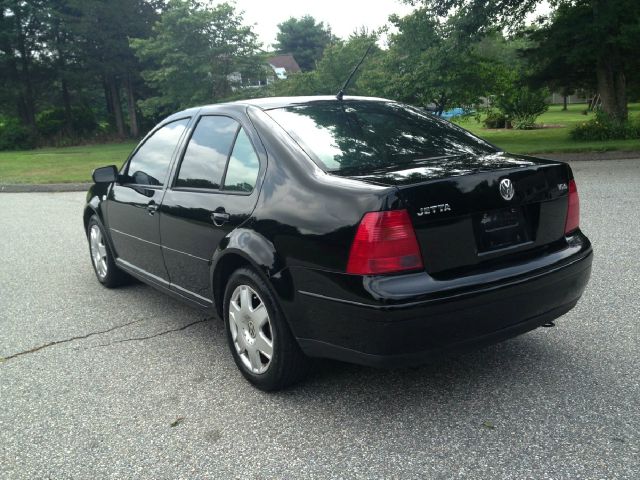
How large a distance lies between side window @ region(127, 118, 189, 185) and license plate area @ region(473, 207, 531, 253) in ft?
7.58

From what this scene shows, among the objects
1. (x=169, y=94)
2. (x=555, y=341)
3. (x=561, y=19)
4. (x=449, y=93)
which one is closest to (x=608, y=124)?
(x=561, y=19)

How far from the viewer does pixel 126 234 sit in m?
4.78

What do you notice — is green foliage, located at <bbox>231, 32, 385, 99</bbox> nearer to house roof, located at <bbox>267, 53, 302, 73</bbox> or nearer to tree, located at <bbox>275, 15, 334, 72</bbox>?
house roof, located at <bbox>267, 53, 302, 73</bbox>

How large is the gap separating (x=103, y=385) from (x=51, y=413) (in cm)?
36

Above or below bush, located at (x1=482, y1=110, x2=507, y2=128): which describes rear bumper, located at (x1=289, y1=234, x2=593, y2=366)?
below

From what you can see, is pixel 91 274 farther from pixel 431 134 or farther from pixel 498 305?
pixel 498 305

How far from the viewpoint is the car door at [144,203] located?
4.25 meters

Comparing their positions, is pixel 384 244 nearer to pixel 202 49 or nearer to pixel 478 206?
pixel 478 206

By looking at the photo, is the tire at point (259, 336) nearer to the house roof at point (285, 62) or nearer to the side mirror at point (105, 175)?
the side mirror at point (105, 175)

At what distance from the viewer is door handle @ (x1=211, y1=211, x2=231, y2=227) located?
3.39 meters

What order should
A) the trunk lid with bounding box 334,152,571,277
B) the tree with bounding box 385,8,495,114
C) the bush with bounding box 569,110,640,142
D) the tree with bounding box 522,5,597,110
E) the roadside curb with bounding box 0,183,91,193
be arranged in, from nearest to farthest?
the trunk lid with bounding box 334,152,571,277 < the roadside curb with bounding box 0,183,91,193 < the tree with bounding box 385,8,495,114 < the bush with bounding box 569,110,640,142 < the tree with bounding box 522,5,597,110

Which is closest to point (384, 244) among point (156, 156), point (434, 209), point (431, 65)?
point (434, 209)

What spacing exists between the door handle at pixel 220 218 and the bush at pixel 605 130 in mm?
17706

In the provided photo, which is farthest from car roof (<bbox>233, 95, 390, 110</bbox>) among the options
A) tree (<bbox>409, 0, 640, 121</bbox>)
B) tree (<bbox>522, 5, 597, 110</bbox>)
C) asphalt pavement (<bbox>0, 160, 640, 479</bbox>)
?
tree (<bbox>522, 5, 597, 110</bbox>)
